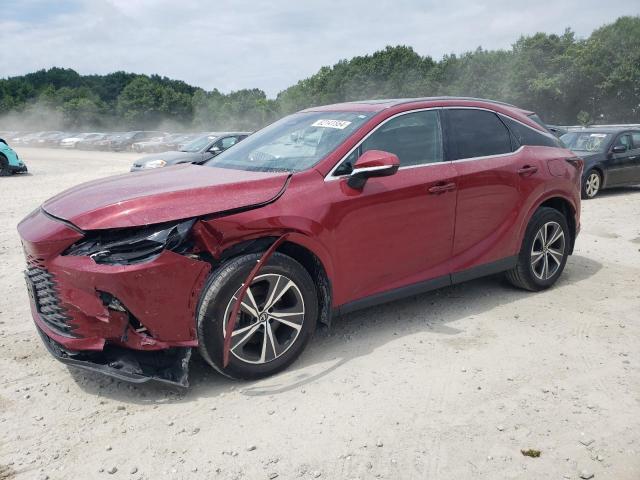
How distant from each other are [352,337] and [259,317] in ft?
3.47

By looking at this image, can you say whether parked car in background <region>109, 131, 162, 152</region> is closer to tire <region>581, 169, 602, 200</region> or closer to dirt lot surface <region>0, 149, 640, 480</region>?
tire <region>581, 169, 602, 200</region>

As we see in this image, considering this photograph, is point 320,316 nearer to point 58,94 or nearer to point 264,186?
point 264,186

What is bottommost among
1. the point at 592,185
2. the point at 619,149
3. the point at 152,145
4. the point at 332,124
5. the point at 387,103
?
the point at 592,185

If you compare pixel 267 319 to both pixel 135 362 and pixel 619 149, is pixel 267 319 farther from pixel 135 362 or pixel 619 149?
pixel 619 149

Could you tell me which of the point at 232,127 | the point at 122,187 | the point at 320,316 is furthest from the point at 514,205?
the point at 232,127

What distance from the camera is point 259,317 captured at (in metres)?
3.68

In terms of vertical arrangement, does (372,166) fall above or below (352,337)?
above

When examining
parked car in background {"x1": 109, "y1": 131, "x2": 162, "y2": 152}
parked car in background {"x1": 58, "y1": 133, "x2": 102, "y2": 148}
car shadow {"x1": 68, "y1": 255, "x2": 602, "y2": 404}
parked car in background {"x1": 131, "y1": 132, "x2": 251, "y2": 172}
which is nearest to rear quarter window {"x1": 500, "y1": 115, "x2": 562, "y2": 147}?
car shadow {"x1": 68, "y1": 255, "x2": 602, "y2": 404}

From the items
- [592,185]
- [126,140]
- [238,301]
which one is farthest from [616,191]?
[126,140]

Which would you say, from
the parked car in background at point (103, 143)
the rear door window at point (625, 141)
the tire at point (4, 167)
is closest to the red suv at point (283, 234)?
the rear door window at point (625, 141)

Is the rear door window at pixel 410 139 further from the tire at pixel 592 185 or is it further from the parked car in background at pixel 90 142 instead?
the parked car in background at pixel 90 142

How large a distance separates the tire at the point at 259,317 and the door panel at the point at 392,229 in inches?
13.6

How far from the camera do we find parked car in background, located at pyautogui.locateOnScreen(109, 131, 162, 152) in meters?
38.0

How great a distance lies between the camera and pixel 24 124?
7281cm
